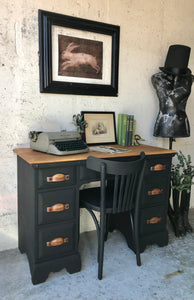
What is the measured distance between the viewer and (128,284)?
191cm

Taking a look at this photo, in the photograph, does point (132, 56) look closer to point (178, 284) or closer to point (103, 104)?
point (103, 104)

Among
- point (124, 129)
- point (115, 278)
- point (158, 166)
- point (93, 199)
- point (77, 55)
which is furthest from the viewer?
point (124, 129)

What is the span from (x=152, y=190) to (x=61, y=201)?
2.86 feet

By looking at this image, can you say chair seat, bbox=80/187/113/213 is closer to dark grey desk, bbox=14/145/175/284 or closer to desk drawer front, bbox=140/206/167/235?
dark grey desk, bbox=14/145/175/284

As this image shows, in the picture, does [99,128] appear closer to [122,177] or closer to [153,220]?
[122,177]

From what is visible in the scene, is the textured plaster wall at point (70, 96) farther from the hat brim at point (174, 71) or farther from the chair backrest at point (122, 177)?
the chair backrest at point (122, 177)

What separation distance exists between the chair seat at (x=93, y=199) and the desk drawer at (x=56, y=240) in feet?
0.65

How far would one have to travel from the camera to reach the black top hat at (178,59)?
2.61 meters

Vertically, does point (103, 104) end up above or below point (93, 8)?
below

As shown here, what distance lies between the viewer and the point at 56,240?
6.36 feet

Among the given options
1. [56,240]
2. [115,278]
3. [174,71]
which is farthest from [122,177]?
[174,71]

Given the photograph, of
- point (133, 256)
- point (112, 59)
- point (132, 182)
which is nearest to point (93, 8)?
point (112, 59)

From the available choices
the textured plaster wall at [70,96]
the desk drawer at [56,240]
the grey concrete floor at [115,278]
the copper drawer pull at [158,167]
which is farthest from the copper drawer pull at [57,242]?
the copper drawer pull at [158,167]

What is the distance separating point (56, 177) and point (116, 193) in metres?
0.46
